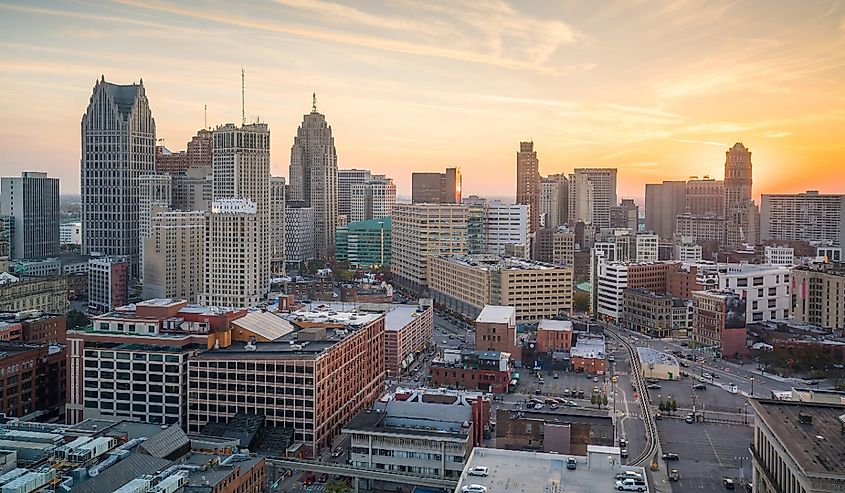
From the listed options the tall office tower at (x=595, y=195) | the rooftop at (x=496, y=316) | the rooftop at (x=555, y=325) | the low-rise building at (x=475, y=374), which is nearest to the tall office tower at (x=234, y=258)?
the rooftop at (x=496, y=316)

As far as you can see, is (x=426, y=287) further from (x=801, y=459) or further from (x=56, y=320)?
(x=801, y=459)

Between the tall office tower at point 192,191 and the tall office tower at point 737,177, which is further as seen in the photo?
the tall office tower at point 737,177

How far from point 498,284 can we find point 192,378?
39585 mm

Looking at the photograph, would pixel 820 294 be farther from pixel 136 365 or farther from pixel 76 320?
pixel 76 320

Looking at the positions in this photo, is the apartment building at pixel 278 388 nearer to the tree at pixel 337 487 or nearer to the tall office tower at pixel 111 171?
the tree at pixel 337 487

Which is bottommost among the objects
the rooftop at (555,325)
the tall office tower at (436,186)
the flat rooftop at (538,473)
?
the flat rooftop at (538,473)

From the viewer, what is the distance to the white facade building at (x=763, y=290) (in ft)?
245

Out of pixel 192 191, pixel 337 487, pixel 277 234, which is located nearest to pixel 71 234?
pixel 192 191

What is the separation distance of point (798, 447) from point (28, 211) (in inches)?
4293

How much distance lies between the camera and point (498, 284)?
75875 millimetres

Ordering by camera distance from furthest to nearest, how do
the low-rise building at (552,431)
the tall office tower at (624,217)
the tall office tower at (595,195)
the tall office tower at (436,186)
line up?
the tall office tower at (624,217) < the tall office tower at (595,195) < the tall office tower at (436,186) < the low-rise building at (552,431)

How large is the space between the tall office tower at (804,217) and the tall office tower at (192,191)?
92189 mm

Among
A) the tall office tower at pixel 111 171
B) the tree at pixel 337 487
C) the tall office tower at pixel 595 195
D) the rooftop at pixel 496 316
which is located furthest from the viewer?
the tall office tower at pixel 595 195

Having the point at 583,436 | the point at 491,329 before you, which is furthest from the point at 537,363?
the point at 583,436
